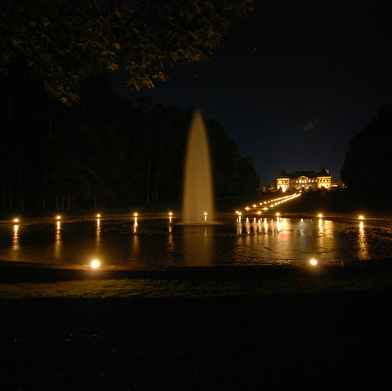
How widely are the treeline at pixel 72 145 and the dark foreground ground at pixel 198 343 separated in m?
30.7

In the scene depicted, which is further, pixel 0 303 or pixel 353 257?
pixel 353 257

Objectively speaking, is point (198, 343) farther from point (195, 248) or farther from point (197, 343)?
point (195, 248)

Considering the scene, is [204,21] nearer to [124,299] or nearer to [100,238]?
[124,299]

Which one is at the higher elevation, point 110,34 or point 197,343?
point 110,34

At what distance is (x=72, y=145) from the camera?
37.0 m

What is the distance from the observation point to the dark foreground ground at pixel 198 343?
3027 mm

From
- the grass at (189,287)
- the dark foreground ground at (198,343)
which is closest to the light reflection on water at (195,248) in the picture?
the grass at (189,287)

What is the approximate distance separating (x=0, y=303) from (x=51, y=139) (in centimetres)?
3180

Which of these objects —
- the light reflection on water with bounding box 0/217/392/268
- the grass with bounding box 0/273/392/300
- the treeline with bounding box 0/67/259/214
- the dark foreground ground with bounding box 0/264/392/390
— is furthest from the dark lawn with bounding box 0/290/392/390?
the treeline with bounding box 0/67/259/214

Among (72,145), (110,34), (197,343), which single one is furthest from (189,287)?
(72,145)

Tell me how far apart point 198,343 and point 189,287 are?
237cm

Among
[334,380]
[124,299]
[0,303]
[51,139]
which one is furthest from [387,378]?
[51,139]

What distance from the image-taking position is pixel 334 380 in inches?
119

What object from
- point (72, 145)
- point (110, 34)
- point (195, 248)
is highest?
point (72, 145)
